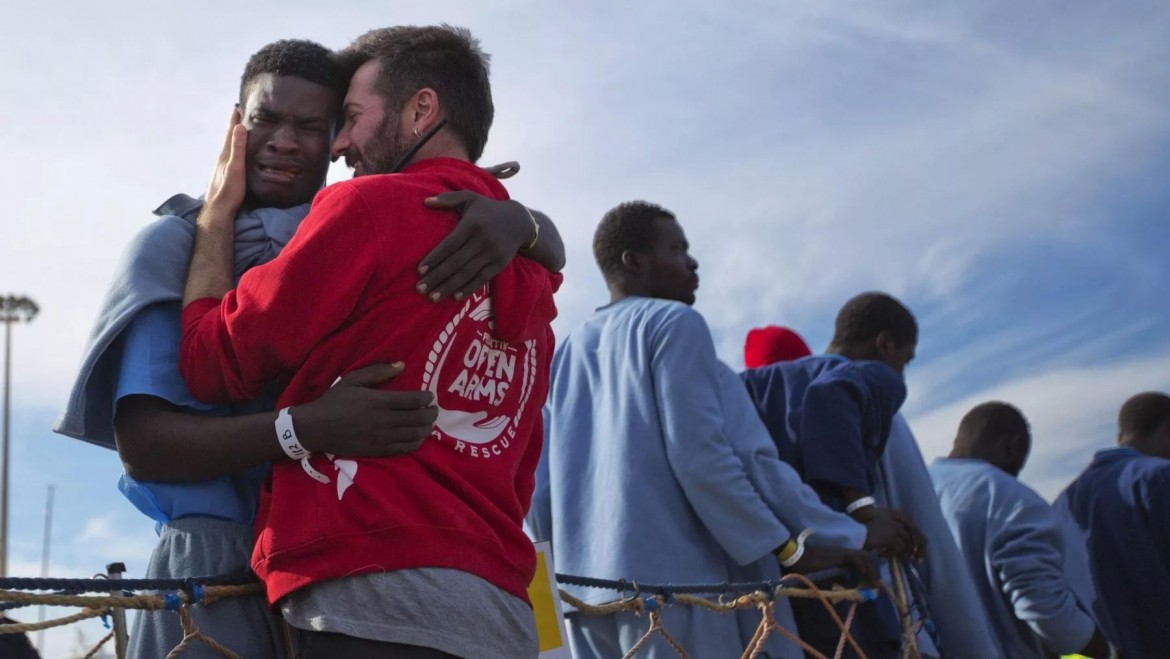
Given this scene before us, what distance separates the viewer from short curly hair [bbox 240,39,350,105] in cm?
252

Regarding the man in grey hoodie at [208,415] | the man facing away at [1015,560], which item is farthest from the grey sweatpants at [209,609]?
the man facing away at [1015,560]

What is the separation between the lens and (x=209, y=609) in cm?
215

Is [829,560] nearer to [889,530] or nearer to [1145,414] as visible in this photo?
[889,530]

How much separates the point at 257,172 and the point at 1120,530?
203 inches

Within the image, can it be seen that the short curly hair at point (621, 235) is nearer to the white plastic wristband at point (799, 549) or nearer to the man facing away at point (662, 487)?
the man facing away at point (662, 487)

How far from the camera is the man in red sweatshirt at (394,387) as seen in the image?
1.92 metres

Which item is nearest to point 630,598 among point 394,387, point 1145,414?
point 394,387

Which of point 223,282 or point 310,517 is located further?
point 223,282

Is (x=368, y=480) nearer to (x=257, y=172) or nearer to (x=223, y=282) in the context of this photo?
(x=223, y=282)

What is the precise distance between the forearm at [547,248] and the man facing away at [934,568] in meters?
2.50

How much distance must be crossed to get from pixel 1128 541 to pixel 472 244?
5156 millimetres

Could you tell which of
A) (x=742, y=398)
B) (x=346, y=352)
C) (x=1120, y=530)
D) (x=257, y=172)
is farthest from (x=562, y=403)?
(x=1120, y=530)

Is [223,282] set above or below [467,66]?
below

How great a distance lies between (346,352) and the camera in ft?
6.74
